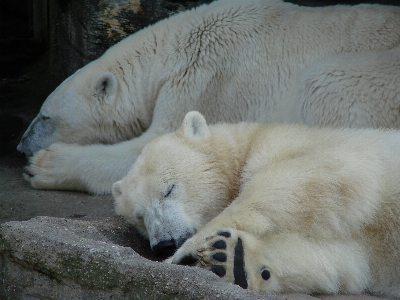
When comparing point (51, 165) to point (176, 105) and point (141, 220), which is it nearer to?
point (176, 105)

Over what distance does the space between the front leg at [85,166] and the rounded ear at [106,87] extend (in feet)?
1.55

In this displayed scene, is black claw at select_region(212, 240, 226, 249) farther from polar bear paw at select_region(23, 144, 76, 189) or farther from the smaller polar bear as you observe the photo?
polar bear paw at select_region(23, 144, 76, 189)

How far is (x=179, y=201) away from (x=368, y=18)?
101 inches

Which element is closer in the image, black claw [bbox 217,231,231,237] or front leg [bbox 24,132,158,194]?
black claw [bbox 217,231,231,237]

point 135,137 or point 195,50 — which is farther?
point 135,137

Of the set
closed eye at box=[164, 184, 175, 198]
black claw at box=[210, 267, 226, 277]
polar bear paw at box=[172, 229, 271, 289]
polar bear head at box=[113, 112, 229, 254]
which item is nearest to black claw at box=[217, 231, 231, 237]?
polar bear paw at box=[172, 229, 271, 289]

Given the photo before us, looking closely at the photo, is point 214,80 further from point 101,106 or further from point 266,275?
point 266,275

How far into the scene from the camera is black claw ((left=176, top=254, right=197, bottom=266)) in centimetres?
245

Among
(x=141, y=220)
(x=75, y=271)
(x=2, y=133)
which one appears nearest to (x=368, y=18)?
(x=141, y=220)

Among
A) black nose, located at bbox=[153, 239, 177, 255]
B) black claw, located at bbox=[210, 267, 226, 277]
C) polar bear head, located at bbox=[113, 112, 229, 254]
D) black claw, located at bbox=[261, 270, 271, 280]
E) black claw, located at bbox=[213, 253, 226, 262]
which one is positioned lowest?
black nose, located at bbox=[153, 239, 177, 255]

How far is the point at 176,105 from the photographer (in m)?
5.13

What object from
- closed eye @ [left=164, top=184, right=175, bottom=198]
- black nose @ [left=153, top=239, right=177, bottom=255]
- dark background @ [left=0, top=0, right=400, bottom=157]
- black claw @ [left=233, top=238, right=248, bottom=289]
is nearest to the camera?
black claw @ [left=233, top=238, right=248, bottom=289]

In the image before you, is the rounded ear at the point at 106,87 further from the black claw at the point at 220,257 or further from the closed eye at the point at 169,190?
the black claw at the point at 220,257

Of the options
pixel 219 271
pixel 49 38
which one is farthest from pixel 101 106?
pixel 219 271
